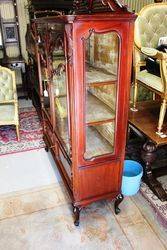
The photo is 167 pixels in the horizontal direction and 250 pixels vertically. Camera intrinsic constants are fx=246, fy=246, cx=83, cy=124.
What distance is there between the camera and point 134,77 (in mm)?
2529

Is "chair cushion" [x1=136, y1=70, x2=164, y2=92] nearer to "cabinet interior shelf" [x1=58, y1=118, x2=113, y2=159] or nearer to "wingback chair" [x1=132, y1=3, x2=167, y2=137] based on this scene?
"wingback chair" [x1=132, y1=3, x2=167, y2=137]

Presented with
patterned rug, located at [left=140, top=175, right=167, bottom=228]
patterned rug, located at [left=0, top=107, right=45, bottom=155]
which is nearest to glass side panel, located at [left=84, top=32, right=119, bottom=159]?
patterned rug, located at [left=140, top=175, right=167, bottom=228]

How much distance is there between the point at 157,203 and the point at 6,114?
2.11 meters

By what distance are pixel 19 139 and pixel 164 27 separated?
2165mm

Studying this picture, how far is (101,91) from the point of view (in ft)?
5.68

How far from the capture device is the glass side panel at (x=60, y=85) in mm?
1562

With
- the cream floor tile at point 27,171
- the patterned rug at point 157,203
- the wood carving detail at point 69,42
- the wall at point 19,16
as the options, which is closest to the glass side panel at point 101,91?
the wood carving detail at point 69,42

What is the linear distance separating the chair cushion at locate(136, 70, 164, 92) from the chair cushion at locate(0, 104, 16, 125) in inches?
65.3

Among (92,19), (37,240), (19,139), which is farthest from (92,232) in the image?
(19,139)

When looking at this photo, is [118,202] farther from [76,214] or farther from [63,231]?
[63,231]

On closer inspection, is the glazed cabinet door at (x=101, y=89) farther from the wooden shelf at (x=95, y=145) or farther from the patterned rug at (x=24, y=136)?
the patterned rug at (x=24, y=136)

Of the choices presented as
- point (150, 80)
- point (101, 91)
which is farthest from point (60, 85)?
point (150, 80)

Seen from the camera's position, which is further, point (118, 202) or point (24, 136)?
point (24, 136)

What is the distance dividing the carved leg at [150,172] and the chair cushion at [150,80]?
0.49 metres
